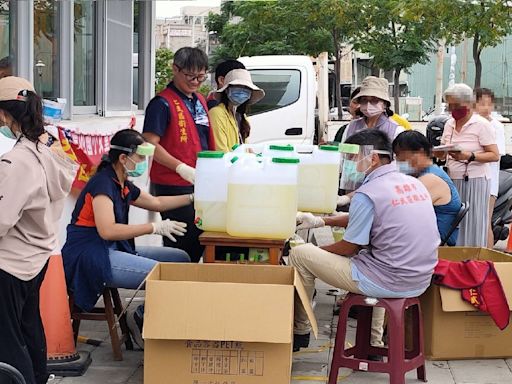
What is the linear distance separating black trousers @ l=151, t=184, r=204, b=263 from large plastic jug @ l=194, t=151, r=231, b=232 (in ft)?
2.69

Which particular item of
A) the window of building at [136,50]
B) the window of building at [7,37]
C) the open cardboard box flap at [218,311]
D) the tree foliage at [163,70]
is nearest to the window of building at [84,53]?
the window of building at [7,37]

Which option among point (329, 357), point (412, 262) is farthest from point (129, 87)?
point (412, 262)

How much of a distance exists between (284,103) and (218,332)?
793cm

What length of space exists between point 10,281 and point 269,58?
9.08 meters

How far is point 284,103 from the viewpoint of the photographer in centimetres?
1193

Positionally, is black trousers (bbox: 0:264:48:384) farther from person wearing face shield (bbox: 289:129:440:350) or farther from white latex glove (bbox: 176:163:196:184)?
white latex glove (bbox: 176:163:196:184)

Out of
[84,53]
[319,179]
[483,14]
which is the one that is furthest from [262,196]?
[483,14]

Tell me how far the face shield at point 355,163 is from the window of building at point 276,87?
692 cm

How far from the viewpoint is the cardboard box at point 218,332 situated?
13.9 feet

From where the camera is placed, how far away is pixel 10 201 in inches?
146

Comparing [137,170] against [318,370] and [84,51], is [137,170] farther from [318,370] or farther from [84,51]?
[84,51]

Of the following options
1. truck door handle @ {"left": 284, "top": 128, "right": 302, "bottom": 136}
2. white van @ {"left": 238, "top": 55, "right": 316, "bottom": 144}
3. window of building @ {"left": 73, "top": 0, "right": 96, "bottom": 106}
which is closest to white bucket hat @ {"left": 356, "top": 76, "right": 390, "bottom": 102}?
window of building @ {"left": 73, "top": 0, "right": 96, "bottom": 106}

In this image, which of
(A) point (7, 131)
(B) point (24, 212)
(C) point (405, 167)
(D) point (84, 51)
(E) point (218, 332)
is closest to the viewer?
(B) point (24, 212)

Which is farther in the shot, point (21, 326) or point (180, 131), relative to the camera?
point (180, 131)
